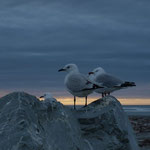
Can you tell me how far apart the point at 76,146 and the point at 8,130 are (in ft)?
4.92

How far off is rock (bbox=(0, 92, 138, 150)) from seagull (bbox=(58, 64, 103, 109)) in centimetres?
250

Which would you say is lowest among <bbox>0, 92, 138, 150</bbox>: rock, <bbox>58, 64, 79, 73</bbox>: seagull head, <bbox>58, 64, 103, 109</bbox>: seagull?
<bbox>0, 92, 138, 150</bbox>: rock

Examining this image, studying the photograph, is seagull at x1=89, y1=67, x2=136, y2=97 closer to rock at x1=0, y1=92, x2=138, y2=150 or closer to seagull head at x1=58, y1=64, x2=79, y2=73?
seagull head at x1=58, y1=64, x2=79, y2=73

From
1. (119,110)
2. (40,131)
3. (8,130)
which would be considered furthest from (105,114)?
(8,130)

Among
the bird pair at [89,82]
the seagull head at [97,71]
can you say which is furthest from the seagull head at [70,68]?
the seagull head at [97,71]

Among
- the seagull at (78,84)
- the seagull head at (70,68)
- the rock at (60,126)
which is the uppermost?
the seagull head at (70,68)

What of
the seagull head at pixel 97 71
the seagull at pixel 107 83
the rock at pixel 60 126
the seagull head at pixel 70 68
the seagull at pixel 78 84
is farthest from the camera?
the seagull head at pixel 97 71

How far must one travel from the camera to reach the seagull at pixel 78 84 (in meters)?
11.3

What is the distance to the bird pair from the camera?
1130cm

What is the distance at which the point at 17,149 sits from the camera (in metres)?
5.63

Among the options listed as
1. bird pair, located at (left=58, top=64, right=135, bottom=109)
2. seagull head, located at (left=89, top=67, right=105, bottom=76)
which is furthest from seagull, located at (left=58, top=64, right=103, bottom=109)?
seagull head, located at (left=89, top=67, right=105, bottom=76)

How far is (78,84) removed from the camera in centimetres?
1130

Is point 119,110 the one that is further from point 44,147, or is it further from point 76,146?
point 44,147

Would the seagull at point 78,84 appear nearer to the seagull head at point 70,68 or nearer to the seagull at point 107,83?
the seagull head at point 70,68
